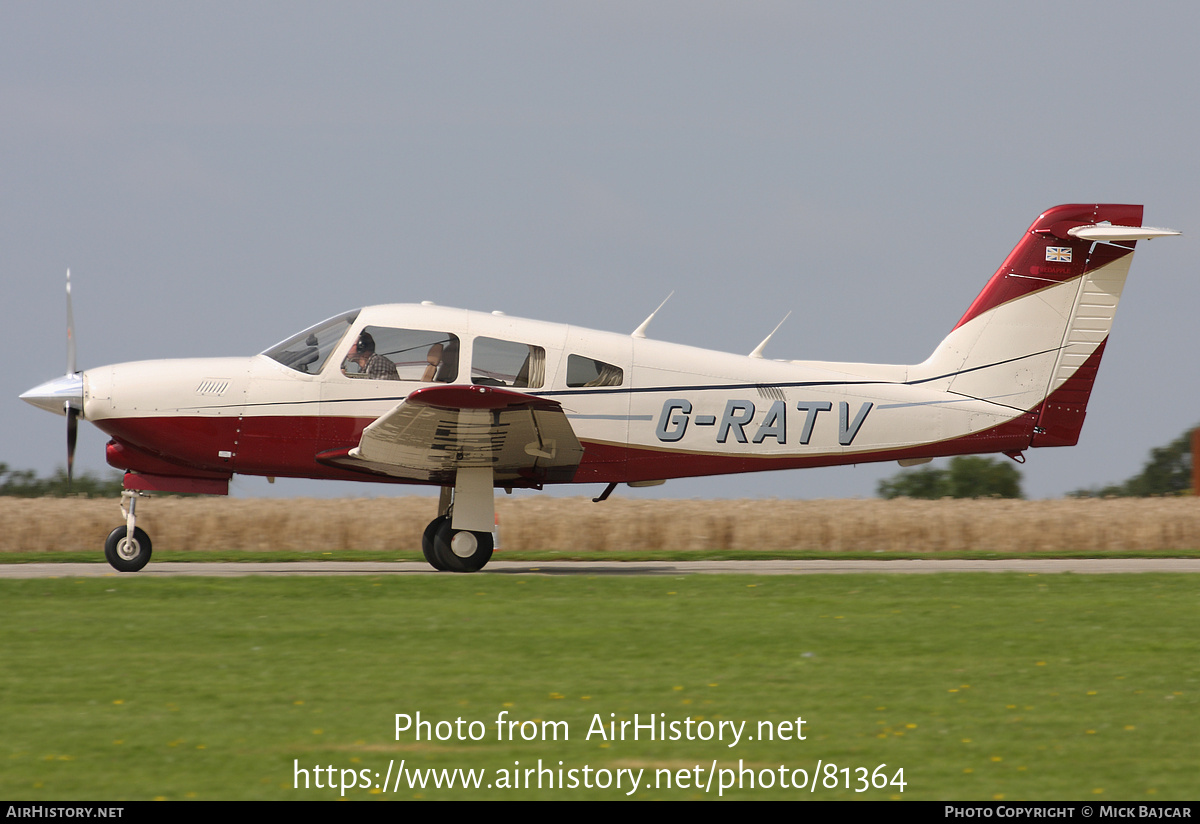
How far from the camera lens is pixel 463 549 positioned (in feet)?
36.7

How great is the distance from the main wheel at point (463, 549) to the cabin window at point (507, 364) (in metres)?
1.49

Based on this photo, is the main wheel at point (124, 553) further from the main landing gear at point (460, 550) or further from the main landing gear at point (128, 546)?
the main landing gear at point (460, 550)

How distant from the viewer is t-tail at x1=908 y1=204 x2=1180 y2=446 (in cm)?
1231

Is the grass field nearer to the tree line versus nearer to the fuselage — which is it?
the fuselage

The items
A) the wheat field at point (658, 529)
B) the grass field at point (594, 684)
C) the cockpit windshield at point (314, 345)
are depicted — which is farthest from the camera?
the wheat field at point (658, 529)

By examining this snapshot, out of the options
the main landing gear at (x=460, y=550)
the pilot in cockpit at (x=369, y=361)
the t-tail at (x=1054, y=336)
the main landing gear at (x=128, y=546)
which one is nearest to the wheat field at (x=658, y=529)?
the t-tail at (x=1054, y=336)

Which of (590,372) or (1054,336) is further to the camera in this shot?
(1054,336)

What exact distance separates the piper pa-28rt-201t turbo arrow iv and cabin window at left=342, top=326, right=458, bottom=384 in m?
0.02

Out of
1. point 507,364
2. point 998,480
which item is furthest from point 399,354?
point 998,480

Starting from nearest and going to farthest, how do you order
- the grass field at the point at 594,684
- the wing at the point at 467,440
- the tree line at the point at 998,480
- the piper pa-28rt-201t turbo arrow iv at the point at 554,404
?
1. the grass field at the point at 594,684
2. the wing at the point at 467,440
3. the piper pa-28rt-201t turbo arrow iv at the point at 554,404
4. the tree line at the point at 998,480

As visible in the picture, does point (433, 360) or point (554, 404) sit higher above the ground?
point (433, 360)

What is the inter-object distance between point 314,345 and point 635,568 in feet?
13.1

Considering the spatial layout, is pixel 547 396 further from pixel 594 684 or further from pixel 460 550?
pixel 594 684

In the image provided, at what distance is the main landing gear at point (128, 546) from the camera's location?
11.0 meters
